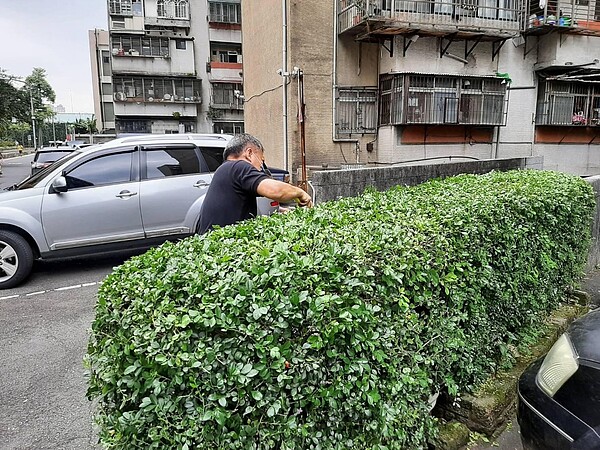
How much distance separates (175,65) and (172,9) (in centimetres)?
384

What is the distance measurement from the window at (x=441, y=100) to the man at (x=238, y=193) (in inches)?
438

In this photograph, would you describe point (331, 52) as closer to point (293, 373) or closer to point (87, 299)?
point (87, 299)

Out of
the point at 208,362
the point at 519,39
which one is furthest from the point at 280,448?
the point at 519,39

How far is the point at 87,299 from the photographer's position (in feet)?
18.0

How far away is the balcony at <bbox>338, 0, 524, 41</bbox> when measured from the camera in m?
12.9

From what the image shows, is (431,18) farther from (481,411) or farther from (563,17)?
(481,411)

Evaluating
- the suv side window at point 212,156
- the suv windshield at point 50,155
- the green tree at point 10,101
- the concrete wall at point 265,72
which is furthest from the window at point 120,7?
the suv side window at point 212,156

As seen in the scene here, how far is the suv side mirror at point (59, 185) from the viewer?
608 centimetres

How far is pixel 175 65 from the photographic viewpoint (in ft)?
107

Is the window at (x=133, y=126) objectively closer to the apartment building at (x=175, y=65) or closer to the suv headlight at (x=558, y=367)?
the apartment building at (x=175, y=65)

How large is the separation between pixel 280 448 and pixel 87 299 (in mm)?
4414

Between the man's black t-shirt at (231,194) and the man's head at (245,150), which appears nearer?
the man's black t-shirt at (231,194)

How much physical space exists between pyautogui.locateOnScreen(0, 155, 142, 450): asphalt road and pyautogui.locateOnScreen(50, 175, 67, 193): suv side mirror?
3.97 feet

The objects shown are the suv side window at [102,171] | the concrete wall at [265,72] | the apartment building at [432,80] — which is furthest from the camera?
the concrete wall at [265,72]
